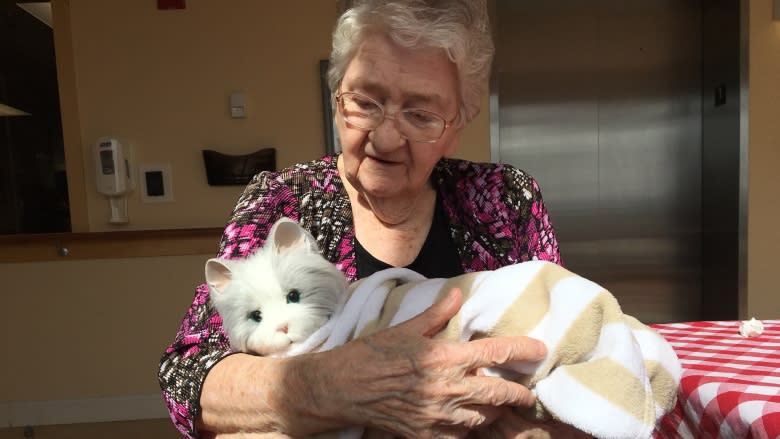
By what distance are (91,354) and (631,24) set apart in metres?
4.06

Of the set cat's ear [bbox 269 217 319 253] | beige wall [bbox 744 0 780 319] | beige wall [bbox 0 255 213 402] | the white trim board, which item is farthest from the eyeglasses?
beige wall [bbox 744 0 780 319]

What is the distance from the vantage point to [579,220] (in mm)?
3340

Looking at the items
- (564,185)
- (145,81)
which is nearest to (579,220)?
(564,185)

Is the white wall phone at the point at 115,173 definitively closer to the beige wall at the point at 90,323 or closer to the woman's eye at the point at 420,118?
the beige wall at the point at 90,323

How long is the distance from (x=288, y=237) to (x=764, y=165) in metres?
3.42

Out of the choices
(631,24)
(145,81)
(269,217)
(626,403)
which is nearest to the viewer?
(626,403)

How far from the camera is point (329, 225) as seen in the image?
1193 mm

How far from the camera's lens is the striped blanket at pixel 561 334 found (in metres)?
0.70

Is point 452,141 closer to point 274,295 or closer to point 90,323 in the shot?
point 274,295

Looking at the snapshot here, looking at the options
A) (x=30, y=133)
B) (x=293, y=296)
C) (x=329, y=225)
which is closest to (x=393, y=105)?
(x=329, y=225)

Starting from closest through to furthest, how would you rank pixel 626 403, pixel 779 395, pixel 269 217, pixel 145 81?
pixel 626 403
pixel 779 395
pixel 269 217
pixel 145 81

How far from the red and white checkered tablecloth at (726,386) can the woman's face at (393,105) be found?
776 millimetres

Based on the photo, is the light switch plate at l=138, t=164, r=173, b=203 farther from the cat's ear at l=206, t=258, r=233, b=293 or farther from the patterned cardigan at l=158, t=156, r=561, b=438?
the cat's ear at l=206, t=258, r=233, b=293

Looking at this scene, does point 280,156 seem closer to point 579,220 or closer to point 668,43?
point 579,220
